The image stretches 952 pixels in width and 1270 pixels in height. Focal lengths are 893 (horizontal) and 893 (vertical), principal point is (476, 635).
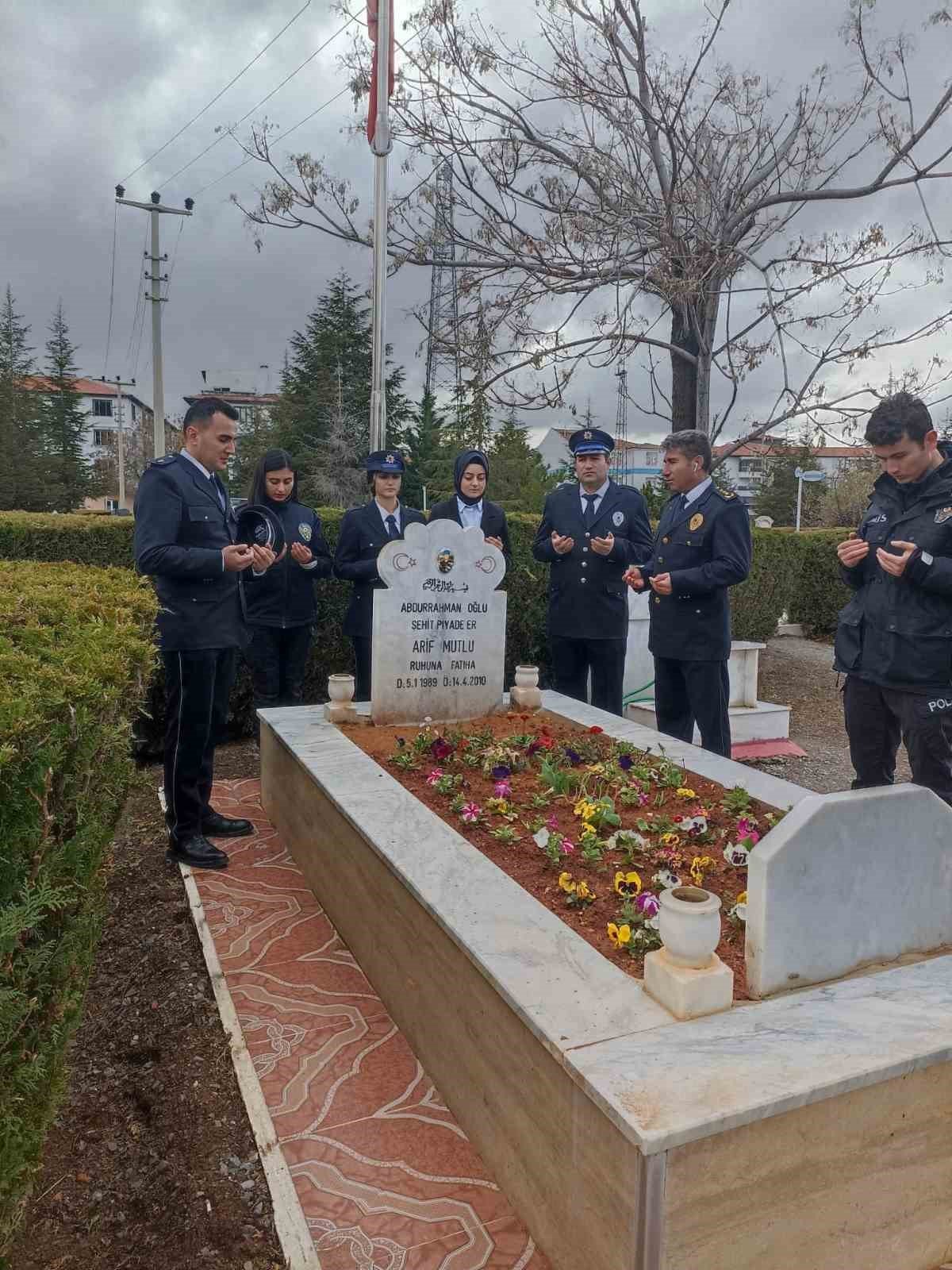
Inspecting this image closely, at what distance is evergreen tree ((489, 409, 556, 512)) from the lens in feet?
111

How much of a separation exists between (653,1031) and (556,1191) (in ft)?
1.24

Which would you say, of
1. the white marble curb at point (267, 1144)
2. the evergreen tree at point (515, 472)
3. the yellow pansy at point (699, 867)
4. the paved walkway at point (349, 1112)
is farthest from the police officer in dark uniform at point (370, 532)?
the evergreen tree at point (515, 472)

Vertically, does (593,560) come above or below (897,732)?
above

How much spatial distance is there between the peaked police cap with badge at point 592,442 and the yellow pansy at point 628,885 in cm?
310

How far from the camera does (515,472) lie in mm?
35875

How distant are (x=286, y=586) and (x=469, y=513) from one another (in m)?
1.19

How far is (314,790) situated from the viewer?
373 centimetres

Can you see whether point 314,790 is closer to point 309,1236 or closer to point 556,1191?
point 309,1236

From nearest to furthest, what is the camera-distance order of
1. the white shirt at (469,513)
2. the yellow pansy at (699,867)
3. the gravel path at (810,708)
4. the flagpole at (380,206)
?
the yellow pansy at (699,867), the white shirt at (469,513), the gravel path at (810,708), the flagpole at (380,206)

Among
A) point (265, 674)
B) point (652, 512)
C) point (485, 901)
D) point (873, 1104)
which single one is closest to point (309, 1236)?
point (485, 901)

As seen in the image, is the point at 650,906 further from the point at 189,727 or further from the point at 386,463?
the point at 386,463

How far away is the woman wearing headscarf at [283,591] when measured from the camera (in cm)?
500

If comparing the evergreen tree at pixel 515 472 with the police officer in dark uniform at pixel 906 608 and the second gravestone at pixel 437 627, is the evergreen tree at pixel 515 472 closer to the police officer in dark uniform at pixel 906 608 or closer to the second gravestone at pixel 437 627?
the second gravestone at pixel 437 627

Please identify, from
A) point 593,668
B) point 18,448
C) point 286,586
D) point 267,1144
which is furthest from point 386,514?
point 18,448
